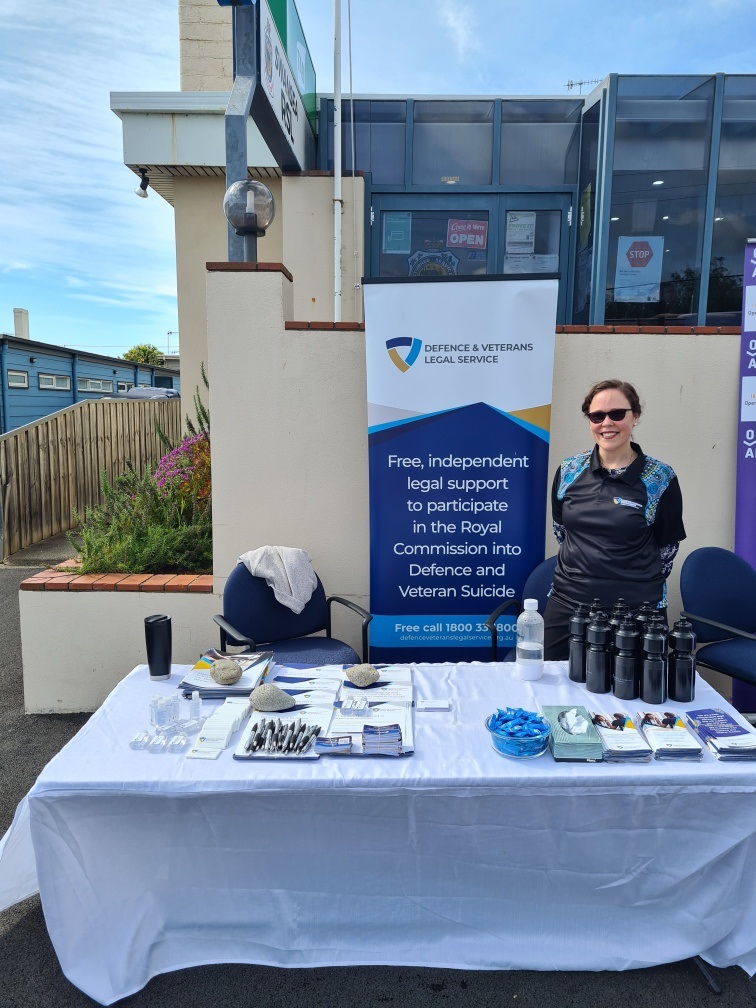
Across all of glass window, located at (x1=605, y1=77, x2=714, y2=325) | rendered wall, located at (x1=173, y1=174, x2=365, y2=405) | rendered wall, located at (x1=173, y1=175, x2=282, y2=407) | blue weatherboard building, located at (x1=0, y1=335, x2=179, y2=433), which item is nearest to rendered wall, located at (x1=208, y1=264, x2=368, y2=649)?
rendered wall, located at (x1=173, y1=174, x2=365, y2=405)

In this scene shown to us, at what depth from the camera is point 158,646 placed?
2342mm

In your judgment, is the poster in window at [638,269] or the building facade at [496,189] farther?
the poster in window at [638,269]

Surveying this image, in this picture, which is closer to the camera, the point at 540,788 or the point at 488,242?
the point at 540,788

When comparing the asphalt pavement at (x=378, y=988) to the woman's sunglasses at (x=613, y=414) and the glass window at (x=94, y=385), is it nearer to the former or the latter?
the woman's sunglasses at (x=613, y=414)

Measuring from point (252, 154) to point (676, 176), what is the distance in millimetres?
3574

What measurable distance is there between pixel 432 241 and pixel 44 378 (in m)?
9.65

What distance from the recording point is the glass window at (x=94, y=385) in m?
14.7

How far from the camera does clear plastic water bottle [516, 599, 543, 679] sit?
2306mm

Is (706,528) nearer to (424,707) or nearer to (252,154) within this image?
(424,707)

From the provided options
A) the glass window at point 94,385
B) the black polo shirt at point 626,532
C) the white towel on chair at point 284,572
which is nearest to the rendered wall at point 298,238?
the white towel on chair at point 284,572

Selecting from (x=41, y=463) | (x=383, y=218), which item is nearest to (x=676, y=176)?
(x=383, y=218)

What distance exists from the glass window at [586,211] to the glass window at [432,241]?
0.83 m

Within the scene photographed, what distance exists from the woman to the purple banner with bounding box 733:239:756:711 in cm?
112

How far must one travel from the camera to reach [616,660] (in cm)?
213
